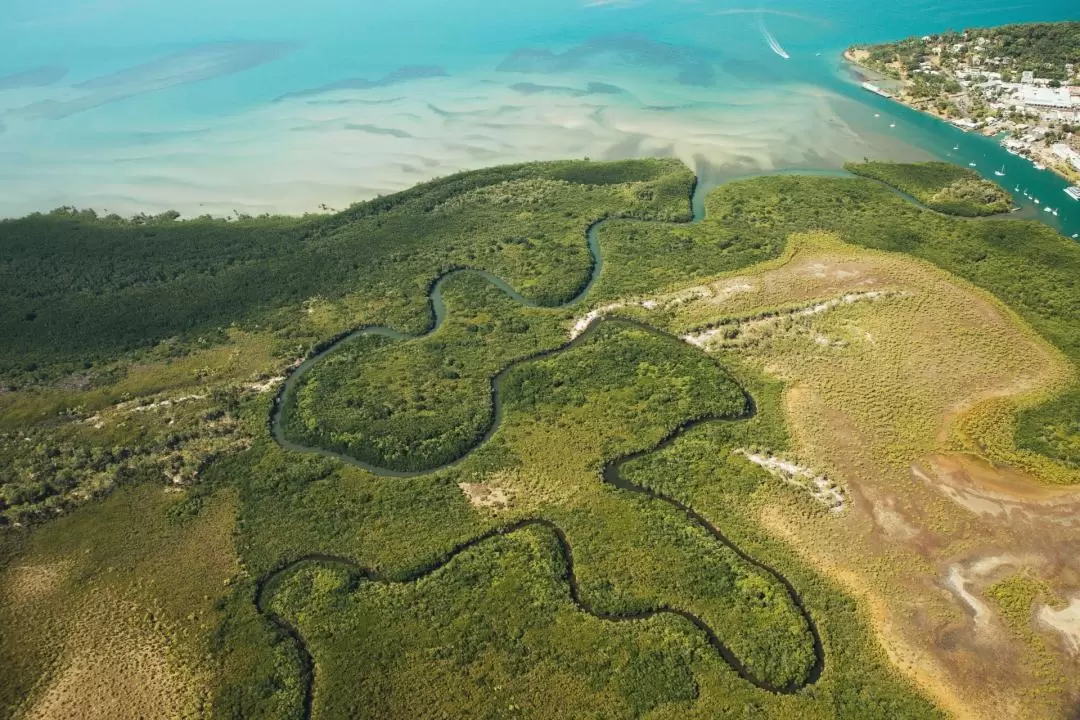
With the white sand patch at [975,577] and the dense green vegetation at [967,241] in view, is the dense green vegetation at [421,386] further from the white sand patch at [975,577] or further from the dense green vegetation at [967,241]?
the white sand patch at [975,577]

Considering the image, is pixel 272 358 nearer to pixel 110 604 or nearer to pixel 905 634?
pixel 110 604

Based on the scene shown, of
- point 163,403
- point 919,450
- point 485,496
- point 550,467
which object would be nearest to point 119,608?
point 163,403

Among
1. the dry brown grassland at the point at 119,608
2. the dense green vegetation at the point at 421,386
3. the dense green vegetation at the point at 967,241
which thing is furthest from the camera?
the dense green vegetation at the point at 421,386

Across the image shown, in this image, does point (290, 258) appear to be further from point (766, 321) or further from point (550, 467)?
point (766, 321)

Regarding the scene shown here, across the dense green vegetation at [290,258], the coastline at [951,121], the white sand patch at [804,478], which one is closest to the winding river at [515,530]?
the white sand patch at [804,478]

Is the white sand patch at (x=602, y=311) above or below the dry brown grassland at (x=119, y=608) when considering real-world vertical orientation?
above

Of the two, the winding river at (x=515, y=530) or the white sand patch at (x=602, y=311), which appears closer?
the winding river at (x=515, y=530)
